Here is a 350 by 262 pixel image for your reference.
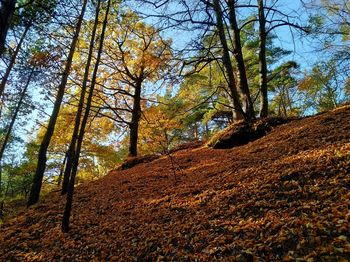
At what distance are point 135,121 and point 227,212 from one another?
33.0 feet

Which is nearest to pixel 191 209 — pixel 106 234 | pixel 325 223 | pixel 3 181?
pixel 106 234

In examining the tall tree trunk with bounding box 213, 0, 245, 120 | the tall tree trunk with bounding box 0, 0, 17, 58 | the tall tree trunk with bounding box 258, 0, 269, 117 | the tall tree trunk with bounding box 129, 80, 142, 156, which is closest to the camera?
the tall tree trunk with bounding box 0, 0, 17, 58

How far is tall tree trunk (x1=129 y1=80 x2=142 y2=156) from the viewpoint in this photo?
13.6 m

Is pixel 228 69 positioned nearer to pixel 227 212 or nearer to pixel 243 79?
pixel 243 79

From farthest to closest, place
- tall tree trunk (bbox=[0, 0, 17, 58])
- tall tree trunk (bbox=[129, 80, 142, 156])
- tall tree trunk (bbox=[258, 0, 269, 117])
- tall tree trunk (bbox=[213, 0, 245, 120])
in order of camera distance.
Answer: tall tree trunk (bbox=[129, 80, 142, 156]), tall tree trunk (bbox=[258, 0, 269, 117]), tall tree trunk (bbox=[213, 0, 245, 120]), tall tree trunk (bbox=[0, 0, 17, 58])

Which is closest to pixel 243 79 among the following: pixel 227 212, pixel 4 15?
pixel 227 212

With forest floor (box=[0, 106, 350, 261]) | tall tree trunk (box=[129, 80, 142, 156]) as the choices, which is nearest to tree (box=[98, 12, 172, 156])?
tall tree trunk (box=[129, 80, 142, 156])

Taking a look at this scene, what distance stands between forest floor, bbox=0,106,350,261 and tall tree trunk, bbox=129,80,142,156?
5311 millimetres

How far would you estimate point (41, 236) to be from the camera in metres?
5.94

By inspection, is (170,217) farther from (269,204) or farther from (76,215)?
(76,215)

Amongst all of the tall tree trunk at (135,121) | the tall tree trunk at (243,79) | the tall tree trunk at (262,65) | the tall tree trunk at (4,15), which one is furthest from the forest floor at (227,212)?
the tall tree trunk at (135,121)

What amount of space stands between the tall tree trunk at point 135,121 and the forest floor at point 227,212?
17.4 feet

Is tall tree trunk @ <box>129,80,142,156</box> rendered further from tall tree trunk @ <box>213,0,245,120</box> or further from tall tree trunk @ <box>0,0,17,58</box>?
tall tree trunk @ <box>0,0,17,58</box>

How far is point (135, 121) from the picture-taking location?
14.1 m
